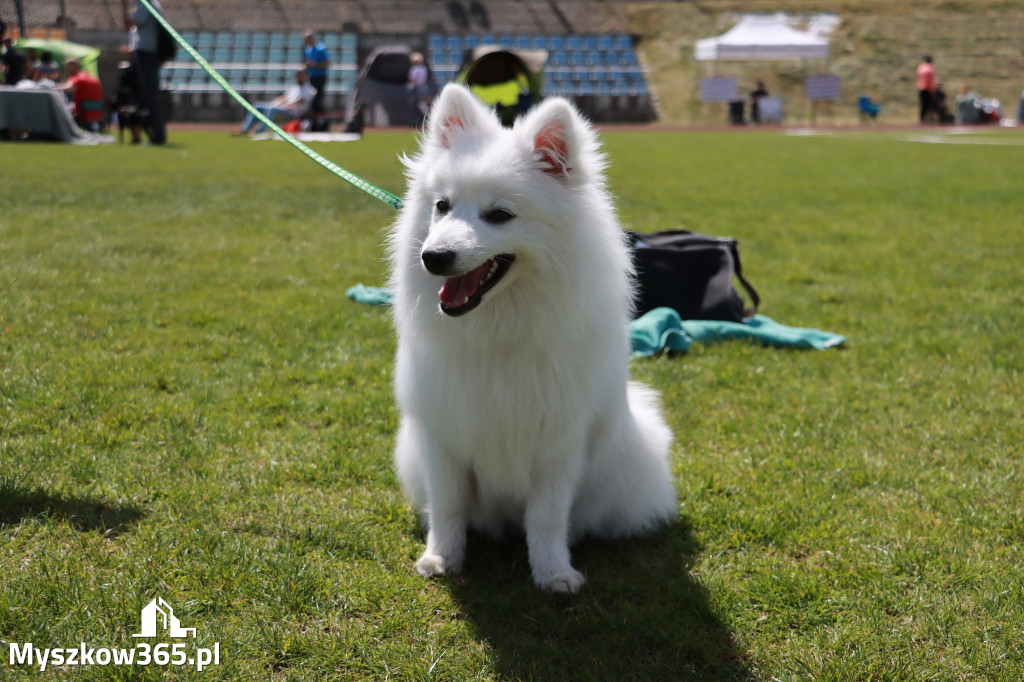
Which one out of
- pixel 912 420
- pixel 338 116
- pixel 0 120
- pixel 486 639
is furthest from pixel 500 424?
pixel 338 116

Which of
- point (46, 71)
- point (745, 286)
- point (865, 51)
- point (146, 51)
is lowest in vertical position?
point (745, 286)

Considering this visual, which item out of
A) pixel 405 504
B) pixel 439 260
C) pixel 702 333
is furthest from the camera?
pixel 702 333

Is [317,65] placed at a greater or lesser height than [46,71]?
greater

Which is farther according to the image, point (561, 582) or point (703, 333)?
point (703, 333)

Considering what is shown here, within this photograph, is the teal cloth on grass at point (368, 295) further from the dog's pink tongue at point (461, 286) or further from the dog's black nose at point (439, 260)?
the dog's black nose at point (439, 260)

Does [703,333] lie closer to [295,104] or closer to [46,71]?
[295,104]

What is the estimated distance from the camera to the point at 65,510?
9.23ft

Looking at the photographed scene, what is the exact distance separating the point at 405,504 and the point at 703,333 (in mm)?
2928

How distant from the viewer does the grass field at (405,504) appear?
228cm

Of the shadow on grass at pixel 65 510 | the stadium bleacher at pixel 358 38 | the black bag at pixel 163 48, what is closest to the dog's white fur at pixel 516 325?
the shadow on grass at pixel 65 510

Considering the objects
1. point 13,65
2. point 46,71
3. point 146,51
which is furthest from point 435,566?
point 46,71

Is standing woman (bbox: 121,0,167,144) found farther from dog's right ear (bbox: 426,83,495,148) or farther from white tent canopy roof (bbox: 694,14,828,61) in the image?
white tent canopy roof (bbox: 694,14,828,61)

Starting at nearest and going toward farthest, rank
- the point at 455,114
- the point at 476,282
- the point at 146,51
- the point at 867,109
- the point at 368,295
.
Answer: the point at 476,282
the point at 455,114
the point at 368,295
the point at 146,51
the point at 867,109

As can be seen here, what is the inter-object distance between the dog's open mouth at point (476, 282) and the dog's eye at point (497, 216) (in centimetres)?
11
